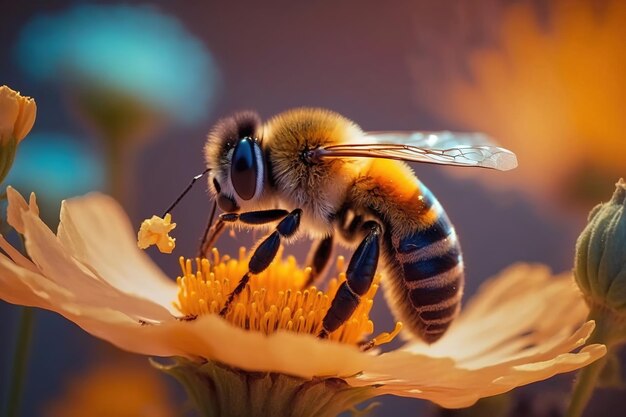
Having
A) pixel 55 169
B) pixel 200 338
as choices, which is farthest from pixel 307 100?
Result: pixel 200 338

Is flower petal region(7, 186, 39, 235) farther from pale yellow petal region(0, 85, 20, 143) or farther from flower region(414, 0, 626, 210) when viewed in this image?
flower region(414, 0, 626, 210)

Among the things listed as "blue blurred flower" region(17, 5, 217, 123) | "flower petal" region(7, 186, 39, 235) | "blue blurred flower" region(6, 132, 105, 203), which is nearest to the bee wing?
"flower petal" region(7, 186, 39, 235)

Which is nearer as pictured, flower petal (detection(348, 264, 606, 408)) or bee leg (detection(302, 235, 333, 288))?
flower petal (detection(348, 264, 606, 408))

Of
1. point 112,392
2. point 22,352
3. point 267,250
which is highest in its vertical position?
point 267,250

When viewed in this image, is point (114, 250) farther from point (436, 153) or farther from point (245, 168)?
point (436, 153)

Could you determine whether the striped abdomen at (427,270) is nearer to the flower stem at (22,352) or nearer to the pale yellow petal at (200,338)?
the pale yellow petal at (200,338)

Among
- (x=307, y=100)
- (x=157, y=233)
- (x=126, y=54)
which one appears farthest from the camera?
(x=307, y=100)
